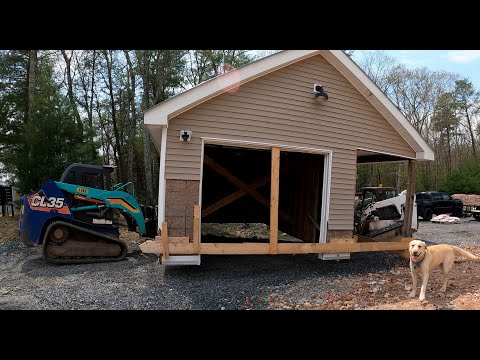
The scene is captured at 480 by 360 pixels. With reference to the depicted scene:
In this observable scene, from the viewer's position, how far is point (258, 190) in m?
11.3

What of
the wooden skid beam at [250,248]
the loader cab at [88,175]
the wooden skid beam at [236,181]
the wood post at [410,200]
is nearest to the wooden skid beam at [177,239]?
the wooden skid beam at [250,248]

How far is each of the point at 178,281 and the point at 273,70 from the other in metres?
4.85

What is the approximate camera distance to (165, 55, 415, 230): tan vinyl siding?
625 centimetres

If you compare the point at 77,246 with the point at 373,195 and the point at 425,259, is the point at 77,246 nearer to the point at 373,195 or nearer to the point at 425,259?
the point at 425,259

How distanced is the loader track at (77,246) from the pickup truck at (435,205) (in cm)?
1716

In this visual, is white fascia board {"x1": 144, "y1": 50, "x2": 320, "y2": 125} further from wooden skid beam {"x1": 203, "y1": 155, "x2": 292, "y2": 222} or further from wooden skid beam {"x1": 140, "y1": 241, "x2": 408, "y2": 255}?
wooden skid beam {"x1": 140, "y1": 241, "x2": 408, "y2": 255}

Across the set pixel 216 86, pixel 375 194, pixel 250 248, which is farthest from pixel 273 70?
pixel 375 194

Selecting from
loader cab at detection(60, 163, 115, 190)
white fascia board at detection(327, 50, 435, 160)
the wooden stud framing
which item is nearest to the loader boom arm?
loader cab at detection(60, 163, 115, 190)

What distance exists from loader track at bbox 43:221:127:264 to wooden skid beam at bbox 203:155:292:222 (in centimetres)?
306

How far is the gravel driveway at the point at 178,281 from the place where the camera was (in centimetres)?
516

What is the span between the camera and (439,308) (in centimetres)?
468
